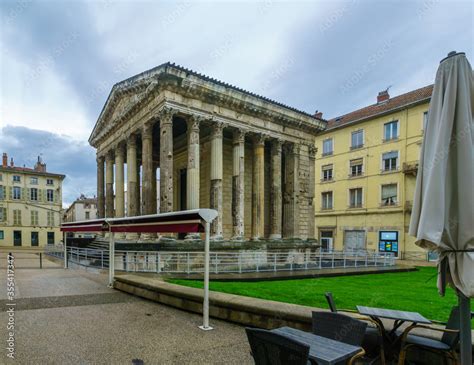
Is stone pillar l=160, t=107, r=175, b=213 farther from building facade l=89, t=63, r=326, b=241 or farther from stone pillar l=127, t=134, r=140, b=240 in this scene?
stone pillar l=127, t=134, r=140, b=240

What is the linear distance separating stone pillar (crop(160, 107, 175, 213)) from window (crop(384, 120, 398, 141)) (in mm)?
20687

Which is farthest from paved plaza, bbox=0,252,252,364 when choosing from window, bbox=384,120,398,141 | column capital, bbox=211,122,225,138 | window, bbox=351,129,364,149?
window, bbox=351,129,364,149

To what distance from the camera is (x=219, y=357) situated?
3.92m

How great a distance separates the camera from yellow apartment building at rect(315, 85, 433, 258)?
24953 millimetres

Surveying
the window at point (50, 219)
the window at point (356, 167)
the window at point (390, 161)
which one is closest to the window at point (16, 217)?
the window at point (50, 219)

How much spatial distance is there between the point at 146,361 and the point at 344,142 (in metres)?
29.9

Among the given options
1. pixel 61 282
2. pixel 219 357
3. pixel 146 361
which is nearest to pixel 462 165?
pixel 219 357

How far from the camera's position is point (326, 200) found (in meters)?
31.8

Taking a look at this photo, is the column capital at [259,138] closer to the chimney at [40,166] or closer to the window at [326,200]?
the window at [326,200]

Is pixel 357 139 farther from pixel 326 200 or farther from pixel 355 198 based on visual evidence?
pixel 326 200

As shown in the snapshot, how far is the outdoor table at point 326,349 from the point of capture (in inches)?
97.3

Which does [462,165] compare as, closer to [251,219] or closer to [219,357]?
[219,357]

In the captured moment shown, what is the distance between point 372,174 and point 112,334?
2769 centimetres

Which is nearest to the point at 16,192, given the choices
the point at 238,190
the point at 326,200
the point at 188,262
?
the point at 238,190
